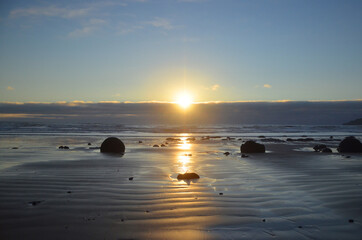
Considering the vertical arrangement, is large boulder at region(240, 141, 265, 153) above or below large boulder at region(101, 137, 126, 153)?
below

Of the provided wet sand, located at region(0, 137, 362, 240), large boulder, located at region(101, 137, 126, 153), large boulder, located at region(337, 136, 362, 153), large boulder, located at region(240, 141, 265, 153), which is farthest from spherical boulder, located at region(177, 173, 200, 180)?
large boulder, located at region(337, 136, 362, 153)

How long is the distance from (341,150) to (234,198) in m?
13.2

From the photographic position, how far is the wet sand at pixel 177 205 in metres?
4.27

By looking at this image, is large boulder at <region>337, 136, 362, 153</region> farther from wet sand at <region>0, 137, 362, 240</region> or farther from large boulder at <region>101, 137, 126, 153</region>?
large boulder at <region>101, 137, 126, 153</region>

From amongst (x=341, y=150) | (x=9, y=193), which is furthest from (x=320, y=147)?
(x=9, y=193)

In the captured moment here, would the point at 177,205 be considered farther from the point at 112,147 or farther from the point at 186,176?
the point at 112,147

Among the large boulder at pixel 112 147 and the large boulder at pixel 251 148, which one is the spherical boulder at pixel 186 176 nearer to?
the large boulder at pixel 112 147

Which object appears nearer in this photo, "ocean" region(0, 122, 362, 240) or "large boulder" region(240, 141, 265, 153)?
"ocean" region(0, 122, 362, 240)

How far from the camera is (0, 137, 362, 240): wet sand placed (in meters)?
4.27

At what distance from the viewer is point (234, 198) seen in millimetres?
6086

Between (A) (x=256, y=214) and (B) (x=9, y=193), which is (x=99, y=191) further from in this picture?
(A) (x=256, y=214)

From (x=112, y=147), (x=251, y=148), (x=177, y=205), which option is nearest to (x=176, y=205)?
(x=177, y=205)

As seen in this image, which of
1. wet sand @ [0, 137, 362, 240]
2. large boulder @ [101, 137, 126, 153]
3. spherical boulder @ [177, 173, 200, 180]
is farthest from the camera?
large boulder @ [101, 137, 126, 153]

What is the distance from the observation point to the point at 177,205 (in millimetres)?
5559
